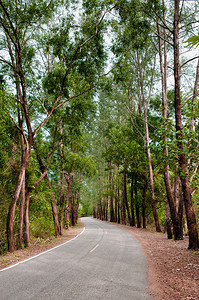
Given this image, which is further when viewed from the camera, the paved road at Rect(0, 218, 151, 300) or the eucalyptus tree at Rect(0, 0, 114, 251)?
the eucalyptus tree at Rect(0, 0, 114, 251)

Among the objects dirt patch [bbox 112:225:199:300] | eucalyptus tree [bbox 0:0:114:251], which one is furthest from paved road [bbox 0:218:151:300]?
eucalyptus tree [bbox 0:0:114:251]

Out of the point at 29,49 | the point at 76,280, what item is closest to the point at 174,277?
the point at 76,280

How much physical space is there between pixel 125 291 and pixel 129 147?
19512mm

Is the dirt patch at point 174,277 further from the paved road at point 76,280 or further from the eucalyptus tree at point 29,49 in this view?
the eucalyptus tree at point 29,49

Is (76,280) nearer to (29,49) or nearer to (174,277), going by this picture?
(174,277)

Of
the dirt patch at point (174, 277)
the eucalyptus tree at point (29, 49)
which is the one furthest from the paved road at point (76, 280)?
the eucalyptus tree at point (29, 49)

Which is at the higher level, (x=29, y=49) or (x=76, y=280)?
(x=29, y=49)

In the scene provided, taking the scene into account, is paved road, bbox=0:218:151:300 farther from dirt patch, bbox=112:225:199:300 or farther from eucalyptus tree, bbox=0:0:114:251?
eucalyptus tree, bbox=0:0:114:251

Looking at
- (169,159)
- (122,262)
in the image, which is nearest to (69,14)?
(169,159)

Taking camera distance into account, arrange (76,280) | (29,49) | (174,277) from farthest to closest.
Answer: (29,49) < (174,277) < (76,280)

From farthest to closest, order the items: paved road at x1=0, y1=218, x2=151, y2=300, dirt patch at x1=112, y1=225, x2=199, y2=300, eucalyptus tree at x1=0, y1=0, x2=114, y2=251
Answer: eucalyptus tree at x1=0, y1=0, x2=114, y2=251, dirt patch at x1=112, y1=225, x2=199, y2=300, paved road at x1=0, y1=218, x2=151, y2=300

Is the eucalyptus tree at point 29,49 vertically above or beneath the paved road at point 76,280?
above

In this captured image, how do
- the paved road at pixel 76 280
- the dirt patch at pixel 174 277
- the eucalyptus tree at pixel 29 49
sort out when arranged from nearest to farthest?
the paved road at pixel 76 280 < the dirt patch at pixel 174 277 < the eucalyptus tree at pixel 29 49

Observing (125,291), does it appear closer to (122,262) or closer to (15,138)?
(122,262)
